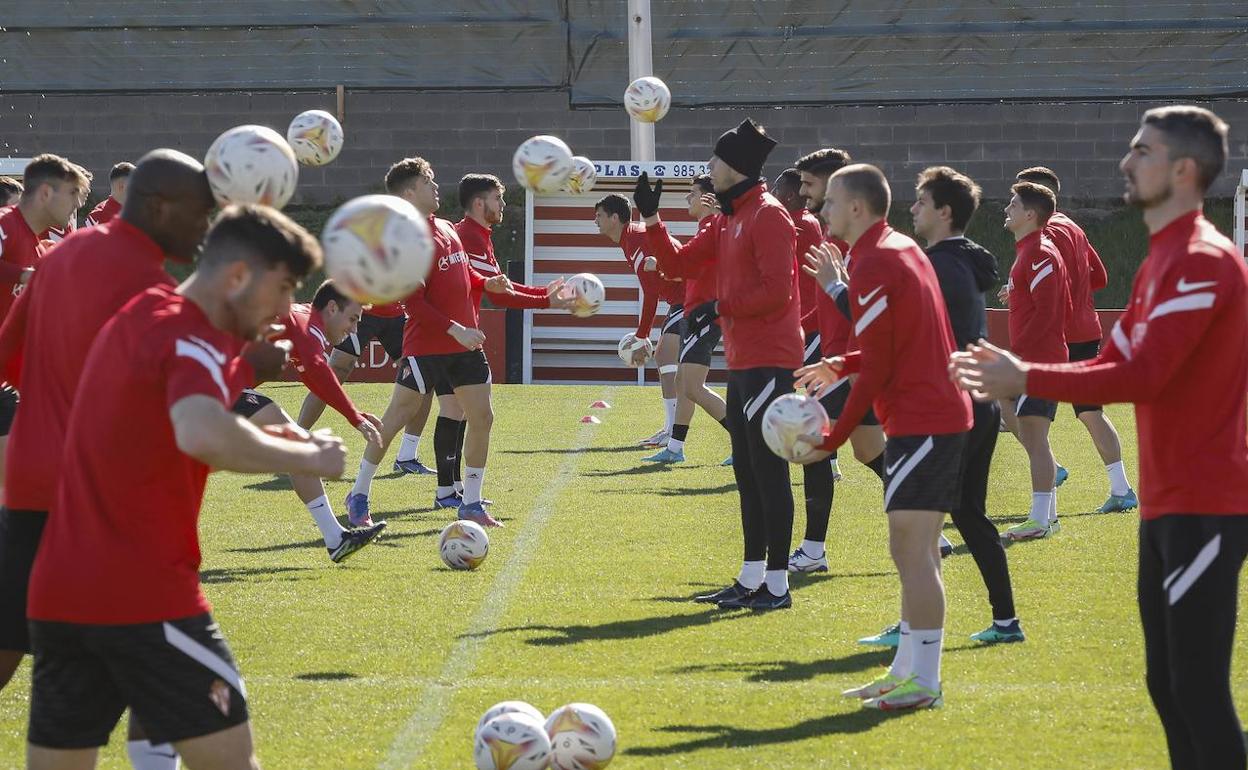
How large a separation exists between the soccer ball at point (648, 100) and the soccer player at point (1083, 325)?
222 inches

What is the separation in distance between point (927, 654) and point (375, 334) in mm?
8437

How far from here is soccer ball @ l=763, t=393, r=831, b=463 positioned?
239 inches

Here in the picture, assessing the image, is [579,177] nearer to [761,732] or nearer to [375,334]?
[375,334]

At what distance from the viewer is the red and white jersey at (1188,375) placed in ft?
13.2

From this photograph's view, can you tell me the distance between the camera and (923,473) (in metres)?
5.85

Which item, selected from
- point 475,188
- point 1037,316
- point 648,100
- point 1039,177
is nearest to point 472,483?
point 475,188

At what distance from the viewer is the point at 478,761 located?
5.02 m

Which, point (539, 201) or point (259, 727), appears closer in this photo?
point (259, 727)

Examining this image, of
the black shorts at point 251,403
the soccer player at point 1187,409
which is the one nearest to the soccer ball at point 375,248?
the soccer player at point 1187,409

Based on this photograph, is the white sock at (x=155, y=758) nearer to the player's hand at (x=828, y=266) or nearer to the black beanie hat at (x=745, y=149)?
the player's hand at (x=828, y=266)

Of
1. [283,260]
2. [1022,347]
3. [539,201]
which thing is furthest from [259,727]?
[539,201]

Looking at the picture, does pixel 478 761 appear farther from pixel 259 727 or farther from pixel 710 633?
pixel 710 633

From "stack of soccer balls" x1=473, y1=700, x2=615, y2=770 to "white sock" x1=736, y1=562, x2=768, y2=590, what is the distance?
9.45 ft

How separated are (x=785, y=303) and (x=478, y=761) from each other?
3.37 meters
